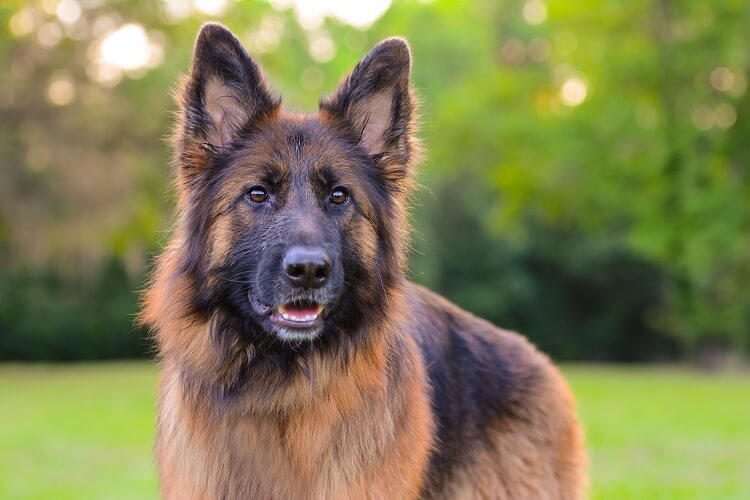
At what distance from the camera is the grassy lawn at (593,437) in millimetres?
9938

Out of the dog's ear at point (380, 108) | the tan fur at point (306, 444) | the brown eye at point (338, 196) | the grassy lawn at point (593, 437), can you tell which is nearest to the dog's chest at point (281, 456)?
the tan fur at point (306, 444)

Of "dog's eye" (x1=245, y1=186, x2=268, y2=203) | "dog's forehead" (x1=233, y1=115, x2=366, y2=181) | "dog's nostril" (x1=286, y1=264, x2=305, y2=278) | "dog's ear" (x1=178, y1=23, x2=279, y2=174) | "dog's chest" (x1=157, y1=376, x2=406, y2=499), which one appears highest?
"dog's ear" (x1=178, y1=23, x2=279, y2=174)

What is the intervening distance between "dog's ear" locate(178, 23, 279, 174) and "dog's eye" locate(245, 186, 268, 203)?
0.34 m

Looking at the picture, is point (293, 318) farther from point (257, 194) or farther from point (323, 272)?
point (257, 194)

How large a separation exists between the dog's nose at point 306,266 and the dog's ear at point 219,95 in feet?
2.80

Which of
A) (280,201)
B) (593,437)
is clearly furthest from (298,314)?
(593,437)

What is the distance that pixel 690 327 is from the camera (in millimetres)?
30406

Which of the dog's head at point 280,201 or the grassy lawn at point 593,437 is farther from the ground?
the dog's head at point 280,201

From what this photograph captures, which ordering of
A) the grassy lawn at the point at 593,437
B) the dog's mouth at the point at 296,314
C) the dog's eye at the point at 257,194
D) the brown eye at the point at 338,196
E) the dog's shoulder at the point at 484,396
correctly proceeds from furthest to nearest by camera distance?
the grassy lawn at the point at 593,437 < the dog's shoulder at the point at 484,396 < the brown eye at the point at 338,196 < the dog's eye at the point at 257,194 < the dog's mouth at the point at 296,314

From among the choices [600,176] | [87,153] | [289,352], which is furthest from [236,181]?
[600,176]

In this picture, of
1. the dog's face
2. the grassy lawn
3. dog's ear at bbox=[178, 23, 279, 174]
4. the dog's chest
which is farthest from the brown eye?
the grassy lawn

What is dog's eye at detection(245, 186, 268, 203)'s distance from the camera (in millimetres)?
4496

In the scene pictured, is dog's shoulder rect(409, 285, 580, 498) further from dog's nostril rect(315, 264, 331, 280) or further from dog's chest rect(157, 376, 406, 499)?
dog's nostril rect(315, 264, 331, 280)

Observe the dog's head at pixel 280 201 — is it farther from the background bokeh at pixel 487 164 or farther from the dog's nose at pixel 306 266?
the background bokeh at pixel 487 164
